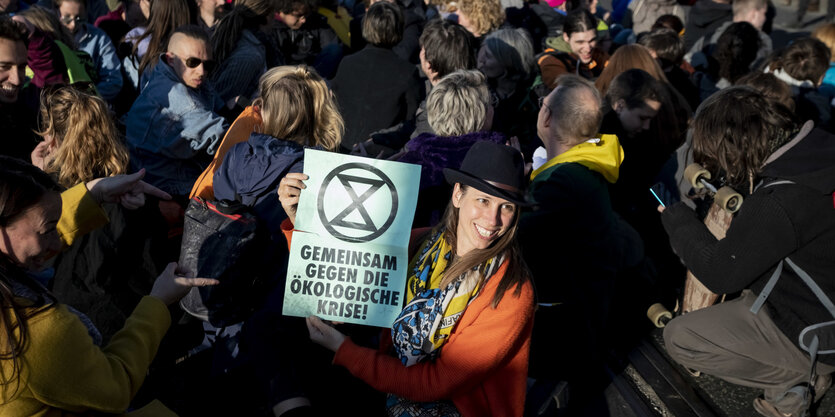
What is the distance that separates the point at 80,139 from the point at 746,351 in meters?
3.95

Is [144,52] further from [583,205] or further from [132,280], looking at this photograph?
[583,205]

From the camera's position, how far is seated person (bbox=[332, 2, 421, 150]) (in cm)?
580

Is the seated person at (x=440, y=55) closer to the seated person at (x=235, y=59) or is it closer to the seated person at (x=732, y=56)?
the seated person at (x=235, y=59)

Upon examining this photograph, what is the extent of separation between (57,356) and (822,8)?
18.9m

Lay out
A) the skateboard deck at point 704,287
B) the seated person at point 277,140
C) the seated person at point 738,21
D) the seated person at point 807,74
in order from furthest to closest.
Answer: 1. the seated person at point 738,21
2. the seated person at point 807,74
3. the skateboard deck at point 704,287
4. the seated person at point 277,140

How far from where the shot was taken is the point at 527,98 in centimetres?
653

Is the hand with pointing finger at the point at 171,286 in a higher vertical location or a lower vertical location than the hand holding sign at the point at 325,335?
higher

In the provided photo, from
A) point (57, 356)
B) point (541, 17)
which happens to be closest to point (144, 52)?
point (57, 356)

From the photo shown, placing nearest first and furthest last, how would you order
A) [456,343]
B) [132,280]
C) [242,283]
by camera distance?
[456,343] < [242,283] < [132,280]

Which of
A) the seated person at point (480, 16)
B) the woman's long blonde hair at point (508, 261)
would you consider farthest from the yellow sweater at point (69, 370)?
the seated person at point (480, 16)

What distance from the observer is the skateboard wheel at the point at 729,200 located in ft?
12.2

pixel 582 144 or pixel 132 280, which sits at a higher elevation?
pixel 582 144

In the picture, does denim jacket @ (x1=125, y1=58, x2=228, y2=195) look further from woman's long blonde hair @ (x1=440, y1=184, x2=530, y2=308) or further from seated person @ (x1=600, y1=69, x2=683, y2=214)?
seated person @ (x1=600, y1=69, x2=683, y2=214)

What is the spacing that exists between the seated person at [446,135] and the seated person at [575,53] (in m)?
2.74
